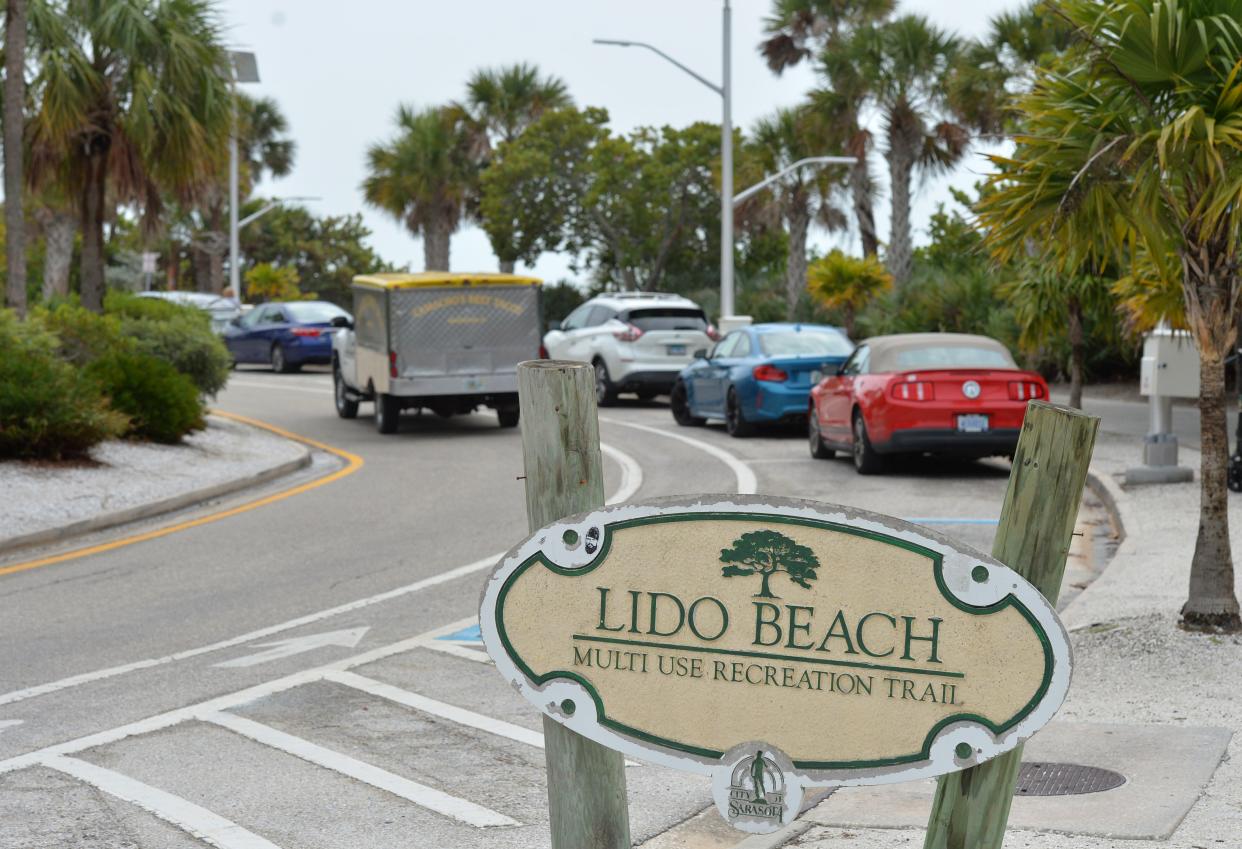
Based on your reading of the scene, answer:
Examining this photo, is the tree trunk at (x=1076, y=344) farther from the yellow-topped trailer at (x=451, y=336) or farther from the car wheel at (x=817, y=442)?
the yellow-topped trailer at (x=451, y=336)

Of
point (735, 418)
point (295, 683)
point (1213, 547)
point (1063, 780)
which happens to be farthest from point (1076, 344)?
point (1063, 780)

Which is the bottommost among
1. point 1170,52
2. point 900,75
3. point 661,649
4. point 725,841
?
point 725,841

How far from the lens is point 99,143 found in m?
22.9

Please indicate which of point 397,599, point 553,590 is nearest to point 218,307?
point 397,599

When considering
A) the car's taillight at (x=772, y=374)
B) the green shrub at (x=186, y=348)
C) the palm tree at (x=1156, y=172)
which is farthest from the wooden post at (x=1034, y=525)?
the green shrub at (x=186, y=348)

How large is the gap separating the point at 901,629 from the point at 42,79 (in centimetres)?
2069

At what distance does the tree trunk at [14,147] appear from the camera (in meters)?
19.2

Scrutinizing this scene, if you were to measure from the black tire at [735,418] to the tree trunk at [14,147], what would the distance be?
8.58m

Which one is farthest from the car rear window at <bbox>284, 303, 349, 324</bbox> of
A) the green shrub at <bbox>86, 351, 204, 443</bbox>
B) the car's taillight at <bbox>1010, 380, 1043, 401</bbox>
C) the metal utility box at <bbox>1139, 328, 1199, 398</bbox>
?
the metal utility box at <bbox>1139, 328, 1199, 398</bbox>

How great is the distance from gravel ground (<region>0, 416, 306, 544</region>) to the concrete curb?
61 millimetres

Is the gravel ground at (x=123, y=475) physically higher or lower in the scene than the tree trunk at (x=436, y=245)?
lower

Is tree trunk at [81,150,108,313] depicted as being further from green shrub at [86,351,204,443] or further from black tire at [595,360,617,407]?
black tire at [595,360,617,407]

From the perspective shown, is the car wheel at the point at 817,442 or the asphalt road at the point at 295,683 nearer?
the asphalt road at the point at 295,683

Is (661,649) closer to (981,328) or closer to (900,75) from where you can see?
(981,328)
